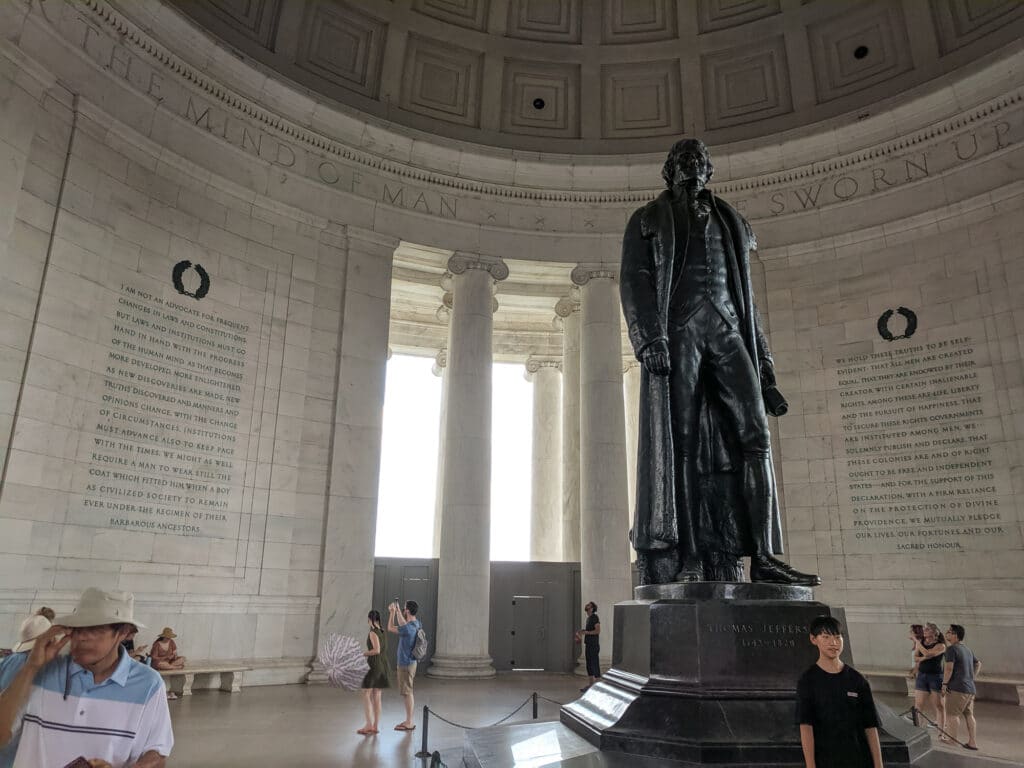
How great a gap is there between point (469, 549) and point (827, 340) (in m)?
9.26

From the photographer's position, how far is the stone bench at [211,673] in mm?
11718

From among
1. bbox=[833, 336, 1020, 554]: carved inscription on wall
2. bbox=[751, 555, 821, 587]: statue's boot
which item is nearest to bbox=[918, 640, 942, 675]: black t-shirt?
bbox=[751, 555, 821, 587]: statue's boot

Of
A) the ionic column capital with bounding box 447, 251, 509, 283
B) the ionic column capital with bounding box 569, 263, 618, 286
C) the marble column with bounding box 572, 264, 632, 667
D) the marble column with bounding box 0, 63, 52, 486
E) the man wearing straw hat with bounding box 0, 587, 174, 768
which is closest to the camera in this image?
the man wearing straw hat with bounding box 0, 587, 174, 768

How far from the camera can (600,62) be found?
64.3 feet

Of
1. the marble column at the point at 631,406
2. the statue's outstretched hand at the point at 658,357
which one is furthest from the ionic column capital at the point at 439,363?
the statue's outstretched hand at the point at 658,357

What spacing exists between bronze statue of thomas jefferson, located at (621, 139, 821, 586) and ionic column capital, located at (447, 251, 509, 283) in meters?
10.8

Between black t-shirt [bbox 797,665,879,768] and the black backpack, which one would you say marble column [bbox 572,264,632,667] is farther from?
black t-shirt [bbox 797,665,879,768]

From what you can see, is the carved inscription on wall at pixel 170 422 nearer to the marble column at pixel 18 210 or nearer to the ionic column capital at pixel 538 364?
the marble column at pixel 18 210

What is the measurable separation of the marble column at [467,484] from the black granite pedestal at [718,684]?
32.6 feet

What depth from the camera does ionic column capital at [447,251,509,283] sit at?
56.3 ft

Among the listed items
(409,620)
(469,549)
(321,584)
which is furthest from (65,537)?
(469,549)

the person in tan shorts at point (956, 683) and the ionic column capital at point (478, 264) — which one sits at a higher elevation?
the ionic column capital at point (478, 264)

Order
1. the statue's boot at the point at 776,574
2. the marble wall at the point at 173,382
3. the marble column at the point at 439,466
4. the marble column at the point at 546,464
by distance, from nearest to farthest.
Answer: the statue's boot at the point at 776,574 < the marble wall at the point at 173,382 < the marble column at the point at 439,466 < the marble column at the point at 546,464

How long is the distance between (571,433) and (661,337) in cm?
1477
